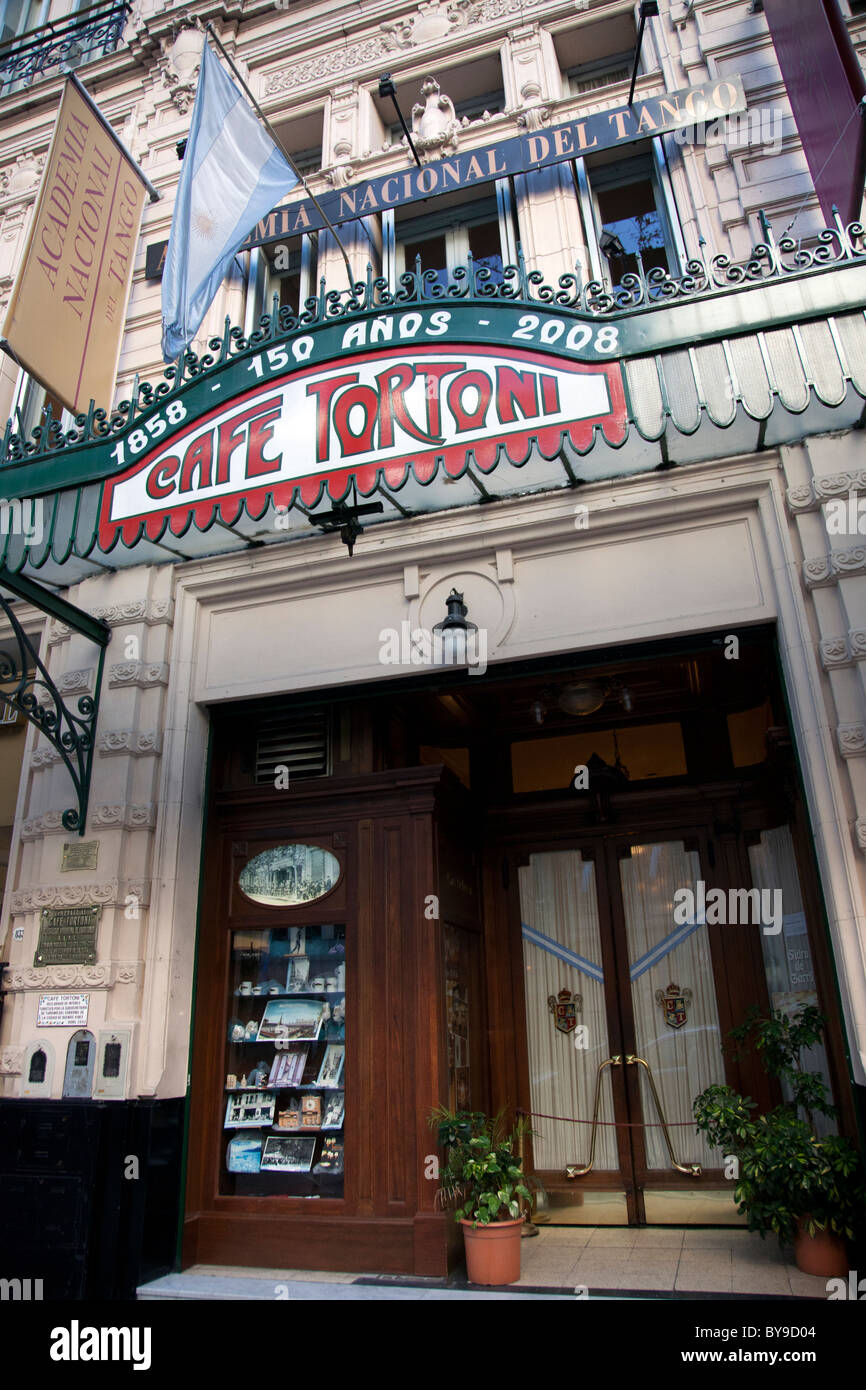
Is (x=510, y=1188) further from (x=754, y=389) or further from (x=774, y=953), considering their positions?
(x=754, y=389)

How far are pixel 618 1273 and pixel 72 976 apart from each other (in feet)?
14.7

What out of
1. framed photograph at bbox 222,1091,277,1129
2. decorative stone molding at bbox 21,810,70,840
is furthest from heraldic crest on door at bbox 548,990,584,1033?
decorative stone molding at bbox 21,810,70,840

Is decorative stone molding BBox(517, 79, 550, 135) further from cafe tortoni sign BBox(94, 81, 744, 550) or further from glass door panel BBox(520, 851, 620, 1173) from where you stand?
glass door panel BBox(520, 851, 620, 1173)

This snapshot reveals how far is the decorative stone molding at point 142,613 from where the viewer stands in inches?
299

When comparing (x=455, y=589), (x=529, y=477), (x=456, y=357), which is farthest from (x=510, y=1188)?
(x=456, y=357)

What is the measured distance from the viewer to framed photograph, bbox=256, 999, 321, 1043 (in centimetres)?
707

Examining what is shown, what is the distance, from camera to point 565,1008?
7.94 meters

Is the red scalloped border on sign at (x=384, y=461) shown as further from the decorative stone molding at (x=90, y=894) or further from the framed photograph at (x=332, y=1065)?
the framed photograph at (x=332, y=1065)

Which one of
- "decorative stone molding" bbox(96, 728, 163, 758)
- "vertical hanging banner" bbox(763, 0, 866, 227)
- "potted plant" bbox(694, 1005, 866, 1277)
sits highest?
"vertical hanging banner" bbox(763, 0, 866, 227)

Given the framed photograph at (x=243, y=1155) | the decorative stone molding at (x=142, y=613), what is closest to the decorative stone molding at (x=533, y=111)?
the decorative stone molding at (x=142, y=613)

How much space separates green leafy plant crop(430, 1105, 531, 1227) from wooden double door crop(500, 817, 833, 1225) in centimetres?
152

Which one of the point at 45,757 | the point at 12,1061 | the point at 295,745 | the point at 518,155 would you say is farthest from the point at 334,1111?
the point at 518,155

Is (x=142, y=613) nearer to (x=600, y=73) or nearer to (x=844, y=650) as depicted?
(x=844, y=650)

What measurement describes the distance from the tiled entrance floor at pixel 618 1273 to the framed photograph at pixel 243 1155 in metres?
0.66
